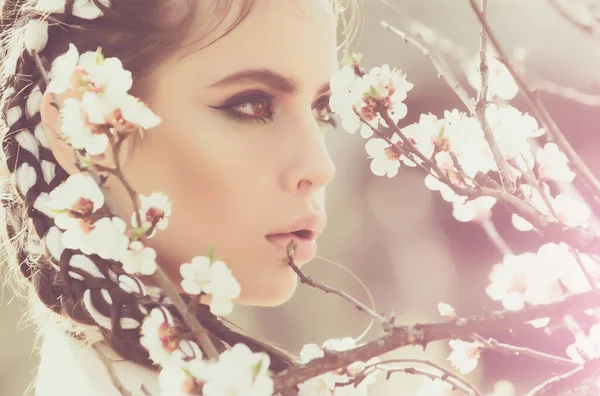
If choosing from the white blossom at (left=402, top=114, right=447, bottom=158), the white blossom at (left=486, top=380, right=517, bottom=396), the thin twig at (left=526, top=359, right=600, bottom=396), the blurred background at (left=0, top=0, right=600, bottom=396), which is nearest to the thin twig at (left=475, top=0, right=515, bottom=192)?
the white blossom at (left=402, top=114, right=447, bottom=158)

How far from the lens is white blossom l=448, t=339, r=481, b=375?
537mm

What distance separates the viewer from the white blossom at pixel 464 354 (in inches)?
21.1

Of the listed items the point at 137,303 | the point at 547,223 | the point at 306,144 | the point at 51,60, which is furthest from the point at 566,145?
the point at 51,60

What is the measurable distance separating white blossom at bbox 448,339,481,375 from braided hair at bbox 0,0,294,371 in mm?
215

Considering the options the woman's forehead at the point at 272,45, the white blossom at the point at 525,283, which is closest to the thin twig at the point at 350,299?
the white blossom at the point at 525,283

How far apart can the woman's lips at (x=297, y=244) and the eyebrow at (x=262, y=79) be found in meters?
0.17

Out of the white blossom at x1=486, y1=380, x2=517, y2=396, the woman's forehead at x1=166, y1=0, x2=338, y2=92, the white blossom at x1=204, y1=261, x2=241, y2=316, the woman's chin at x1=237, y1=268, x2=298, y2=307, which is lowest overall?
the white blossom at x1=486, y1=380, x2=517, y2=396

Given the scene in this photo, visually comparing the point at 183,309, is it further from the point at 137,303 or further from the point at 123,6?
the point at 123,6

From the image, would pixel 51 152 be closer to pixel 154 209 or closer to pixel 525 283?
pixel 154 209

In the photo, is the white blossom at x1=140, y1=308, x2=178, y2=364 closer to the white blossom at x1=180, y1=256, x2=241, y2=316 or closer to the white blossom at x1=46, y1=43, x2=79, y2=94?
the white blossom at x1=180, y1=256, x2=241, y2=316

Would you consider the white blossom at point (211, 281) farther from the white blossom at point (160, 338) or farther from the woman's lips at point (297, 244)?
the woman's lips at point (297, 244)

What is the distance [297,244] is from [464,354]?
227 mm

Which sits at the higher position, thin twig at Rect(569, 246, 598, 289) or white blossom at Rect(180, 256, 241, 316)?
thin twig at Rect(569, 246, 598, 289)

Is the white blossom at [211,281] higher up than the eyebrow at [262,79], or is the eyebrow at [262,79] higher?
the eyebrow at [262,79]
